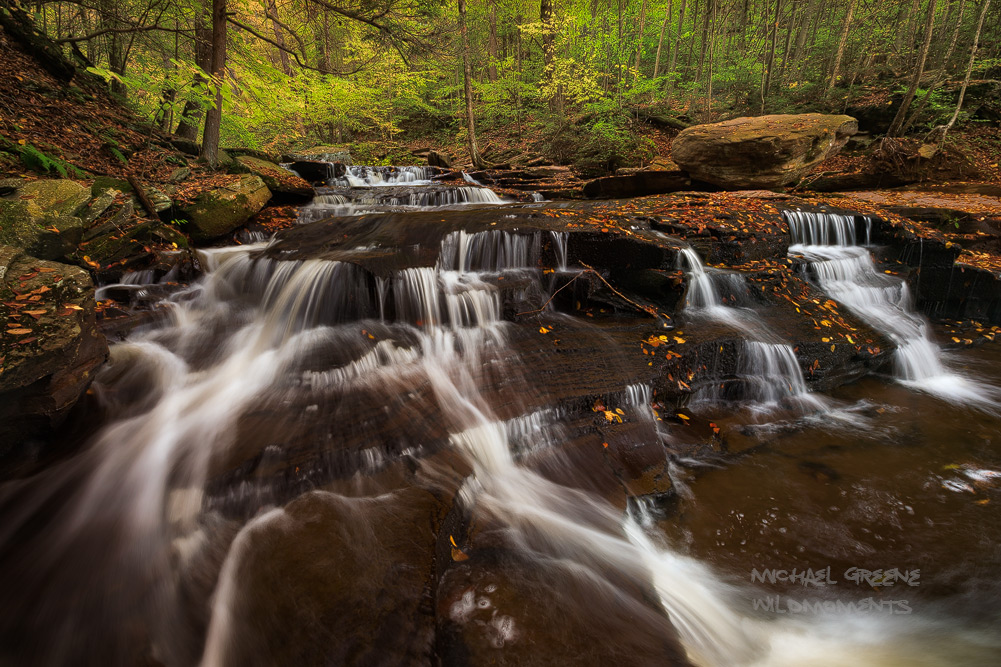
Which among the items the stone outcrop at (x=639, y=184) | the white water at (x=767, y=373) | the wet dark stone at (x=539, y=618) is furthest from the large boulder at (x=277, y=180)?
the white water at (x=767, y=373)

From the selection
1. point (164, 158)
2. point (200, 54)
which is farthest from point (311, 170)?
point (164, 158)

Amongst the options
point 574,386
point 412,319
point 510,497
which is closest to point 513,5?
point 412,319

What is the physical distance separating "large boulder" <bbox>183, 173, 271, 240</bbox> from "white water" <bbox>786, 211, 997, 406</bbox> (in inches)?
412

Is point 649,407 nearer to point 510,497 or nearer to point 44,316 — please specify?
point 510,497

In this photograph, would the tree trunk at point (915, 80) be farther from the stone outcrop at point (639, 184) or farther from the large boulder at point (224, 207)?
the large boulder at point (224, 207)

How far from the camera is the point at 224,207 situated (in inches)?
271

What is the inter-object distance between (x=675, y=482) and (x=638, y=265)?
3.19 meters

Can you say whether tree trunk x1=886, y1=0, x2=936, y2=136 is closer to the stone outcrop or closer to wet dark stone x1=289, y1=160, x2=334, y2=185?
the stone outcrop

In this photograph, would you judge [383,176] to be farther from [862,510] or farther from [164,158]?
[862,510]

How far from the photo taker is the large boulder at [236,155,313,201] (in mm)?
8623

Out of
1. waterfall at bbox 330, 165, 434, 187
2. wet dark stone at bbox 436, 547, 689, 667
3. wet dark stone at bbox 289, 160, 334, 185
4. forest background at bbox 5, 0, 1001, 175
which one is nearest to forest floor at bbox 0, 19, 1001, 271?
forest background at bbox 5, 0, 1001, 175

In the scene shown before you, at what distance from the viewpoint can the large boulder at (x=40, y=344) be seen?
8.59 feet

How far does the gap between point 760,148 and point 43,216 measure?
1250 centimetres

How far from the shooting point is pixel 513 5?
1784 cm
